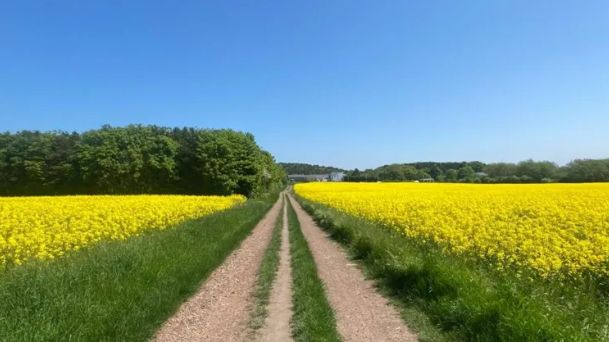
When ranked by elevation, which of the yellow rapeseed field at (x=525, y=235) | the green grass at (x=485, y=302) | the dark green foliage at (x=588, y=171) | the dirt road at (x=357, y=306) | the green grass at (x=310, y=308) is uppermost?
the dark green foliage at (x=588, y=171)

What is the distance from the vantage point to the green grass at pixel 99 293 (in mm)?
5781

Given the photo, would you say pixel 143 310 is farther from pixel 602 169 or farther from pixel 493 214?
pixel 602 169

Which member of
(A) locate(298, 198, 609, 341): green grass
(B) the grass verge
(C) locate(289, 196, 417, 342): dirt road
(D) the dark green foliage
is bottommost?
(C) locate(289, 196, 417, 342): dirt road

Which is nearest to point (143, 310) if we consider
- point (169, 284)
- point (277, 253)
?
point (169, 284)

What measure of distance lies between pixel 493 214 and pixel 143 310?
48.2 feet

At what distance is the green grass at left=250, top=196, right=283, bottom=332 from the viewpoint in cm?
766

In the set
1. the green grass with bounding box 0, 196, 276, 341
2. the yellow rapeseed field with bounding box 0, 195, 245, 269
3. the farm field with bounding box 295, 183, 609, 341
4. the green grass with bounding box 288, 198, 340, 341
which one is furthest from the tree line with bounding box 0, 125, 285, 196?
the green grass with bounding box 0, 196, 276, 341

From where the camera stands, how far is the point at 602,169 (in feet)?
247

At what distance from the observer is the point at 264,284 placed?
10383 mm

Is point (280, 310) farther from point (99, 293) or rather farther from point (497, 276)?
point (497, 276)

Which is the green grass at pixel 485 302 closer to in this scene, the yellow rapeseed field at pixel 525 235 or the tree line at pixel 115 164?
the yellow rapeseed field at pixel 525 235

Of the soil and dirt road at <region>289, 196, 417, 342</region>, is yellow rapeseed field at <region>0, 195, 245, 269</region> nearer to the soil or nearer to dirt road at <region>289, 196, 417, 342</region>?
the soil

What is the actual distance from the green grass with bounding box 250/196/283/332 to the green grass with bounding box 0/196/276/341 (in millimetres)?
1438

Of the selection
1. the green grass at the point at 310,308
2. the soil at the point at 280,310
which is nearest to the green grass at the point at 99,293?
the soil at the point at 280,310
